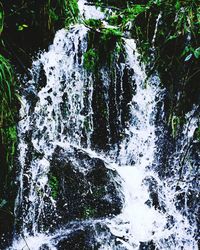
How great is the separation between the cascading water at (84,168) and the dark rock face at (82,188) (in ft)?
0.04

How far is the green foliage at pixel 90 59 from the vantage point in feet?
12.6

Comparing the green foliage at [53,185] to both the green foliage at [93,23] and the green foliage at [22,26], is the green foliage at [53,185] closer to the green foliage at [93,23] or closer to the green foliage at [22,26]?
the green foliage at [22,26]

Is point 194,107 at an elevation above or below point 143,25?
below

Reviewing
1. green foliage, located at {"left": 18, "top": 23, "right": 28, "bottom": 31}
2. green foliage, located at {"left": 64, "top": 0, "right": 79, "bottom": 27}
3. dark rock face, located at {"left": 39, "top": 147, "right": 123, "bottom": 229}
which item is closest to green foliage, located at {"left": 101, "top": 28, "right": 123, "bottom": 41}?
green foliage, located at {"left": 64, "top": 0, "right": 79, "bottom": 27}

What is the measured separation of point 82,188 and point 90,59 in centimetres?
148

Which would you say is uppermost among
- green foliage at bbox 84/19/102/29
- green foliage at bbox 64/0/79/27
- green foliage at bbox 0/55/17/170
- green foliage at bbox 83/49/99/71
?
green foliage at bbox 64/0/79/27

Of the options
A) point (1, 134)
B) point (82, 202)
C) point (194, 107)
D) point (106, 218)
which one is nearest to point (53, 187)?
point (82, 202)

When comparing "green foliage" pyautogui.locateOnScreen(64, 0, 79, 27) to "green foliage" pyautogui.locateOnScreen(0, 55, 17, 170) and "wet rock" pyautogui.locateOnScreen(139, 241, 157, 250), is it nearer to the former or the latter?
"green foliage" pyautogui.locateOnScreen(0, 55, 17, 170)

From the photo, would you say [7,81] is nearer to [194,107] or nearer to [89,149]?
[89,149]

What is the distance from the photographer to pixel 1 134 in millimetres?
3234

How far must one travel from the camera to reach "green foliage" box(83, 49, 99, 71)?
12.6 ft

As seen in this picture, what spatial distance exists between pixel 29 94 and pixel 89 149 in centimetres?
93

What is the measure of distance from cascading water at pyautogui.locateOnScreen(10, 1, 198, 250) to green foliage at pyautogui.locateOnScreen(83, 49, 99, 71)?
2.3 inches

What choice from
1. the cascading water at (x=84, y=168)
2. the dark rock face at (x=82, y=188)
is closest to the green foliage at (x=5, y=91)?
the cascading water at (x=84, y=168)
